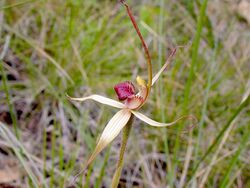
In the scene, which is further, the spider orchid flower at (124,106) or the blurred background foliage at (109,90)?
the blurred background foliage at (109,90)

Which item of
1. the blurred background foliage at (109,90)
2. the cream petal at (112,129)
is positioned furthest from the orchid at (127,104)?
the blurred background foliage at (109,90)

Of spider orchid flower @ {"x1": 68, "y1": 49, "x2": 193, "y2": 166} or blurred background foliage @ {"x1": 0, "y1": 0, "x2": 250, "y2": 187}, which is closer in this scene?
spider orchid flower @ {"x1": 68, "y1": 49, "x2": 193, "y2": 166}

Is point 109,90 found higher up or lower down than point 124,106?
lower down

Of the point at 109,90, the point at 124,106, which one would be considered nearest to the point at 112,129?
the point at 124,106

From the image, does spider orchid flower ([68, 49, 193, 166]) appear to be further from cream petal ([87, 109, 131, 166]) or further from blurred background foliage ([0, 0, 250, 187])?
blurred background foliage ([0, 0, 250, 187])

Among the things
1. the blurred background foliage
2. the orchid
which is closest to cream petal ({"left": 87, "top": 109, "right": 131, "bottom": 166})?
the orchid

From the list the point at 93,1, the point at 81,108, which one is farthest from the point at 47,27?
the point at 81,108

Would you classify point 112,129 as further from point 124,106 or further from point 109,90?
point 109,90

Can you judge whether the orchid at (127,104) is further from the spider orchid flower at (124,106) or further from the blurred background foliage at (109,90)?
the blurred background foliage at (109,90)

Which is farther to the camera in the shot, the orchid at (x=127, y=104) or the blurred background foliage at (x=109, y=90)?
the blurred background foliage at (x=109, y=90)

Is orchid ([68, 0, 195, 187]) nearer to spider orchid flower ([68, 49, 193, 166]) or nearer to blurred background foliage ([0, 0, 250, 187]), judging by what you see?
spider orchid flower ([68, 49, 193, 166])

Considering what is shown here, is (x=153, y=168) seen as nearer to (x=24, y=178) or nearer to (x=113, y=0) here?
(x=24, y=178)
